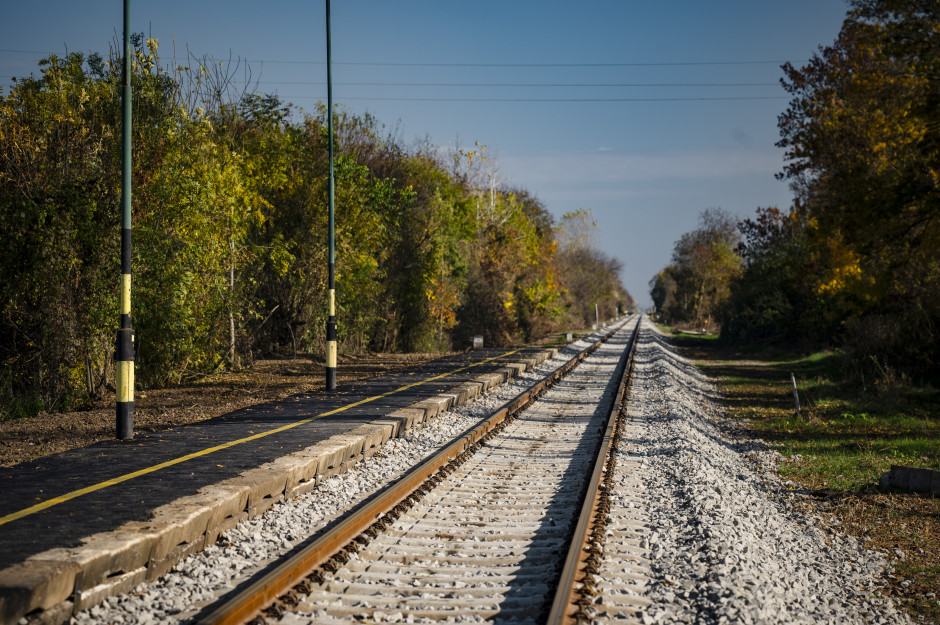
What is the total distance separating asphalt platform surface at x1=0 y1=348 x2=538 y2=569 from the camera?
6426 mm

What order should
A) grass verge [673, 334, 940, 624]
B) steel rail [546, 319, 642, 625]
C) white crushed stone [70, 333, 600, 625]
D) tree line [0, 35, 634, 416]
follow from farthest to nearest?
tree line [0, 35, 634, 416] < grass verge [673, 334, 940, 624] < white crushed stone [70, 333, 600, 625] < steel rail [546, 319, 642, 625]

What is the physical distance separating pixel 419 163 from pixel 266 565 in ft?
117

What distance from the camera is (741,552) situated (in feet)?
22.1

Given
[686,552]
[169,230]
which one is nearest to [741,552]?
[686,552]

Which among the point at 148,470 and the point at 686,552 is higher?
the point at 148,470

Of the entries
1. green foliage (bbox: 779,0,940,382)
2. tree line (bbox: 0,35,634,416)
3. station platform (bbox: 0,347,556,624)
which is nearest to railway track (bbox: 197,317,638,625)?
station platform (bbox: 0,347,556,624)

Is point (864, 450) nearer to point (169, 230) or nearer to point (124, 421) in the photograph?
point (124, 421)

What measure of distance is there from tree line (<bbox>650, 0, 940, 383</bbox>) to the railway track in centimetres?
1102

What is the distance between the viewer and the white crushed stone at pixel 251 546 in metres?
5.28

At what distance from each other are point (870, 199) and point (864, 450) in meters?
8.29

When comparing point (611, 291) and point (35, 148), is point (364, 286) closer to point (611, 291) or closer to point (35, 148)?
point (35, 148)

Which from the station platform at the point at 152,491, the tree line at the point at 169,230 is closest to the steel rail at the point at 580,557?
the station platform at the point at 152,491

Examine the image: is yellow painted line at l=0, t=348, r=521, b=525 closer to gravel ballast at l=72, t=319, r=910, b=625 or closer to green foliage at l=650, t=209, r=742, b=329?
gravel ballast at l=72, t=319, r=910, b=625

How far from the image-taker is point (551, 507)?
8.36m
